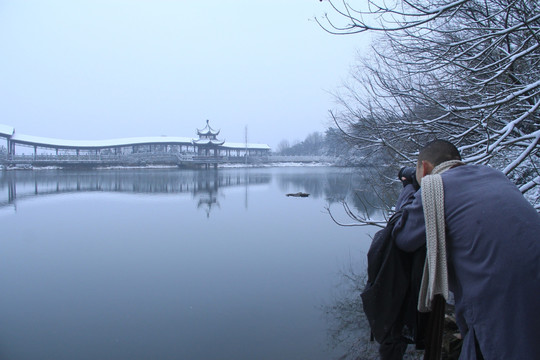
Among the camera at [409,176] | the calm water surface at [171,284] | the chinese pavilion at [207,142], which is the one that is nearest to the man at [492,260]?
the camera at [409,176]

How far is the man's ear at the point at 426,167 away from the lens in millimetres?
1459

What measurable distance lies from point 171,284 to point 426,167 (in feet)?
16.9

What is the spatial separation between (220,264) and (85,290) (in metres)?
2.34

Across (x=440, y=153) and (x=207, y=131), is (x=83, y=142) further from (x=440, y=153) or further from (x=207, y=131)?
(x=440, y=153)

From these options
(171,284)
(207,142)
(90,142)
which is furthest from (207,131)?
(171,284)

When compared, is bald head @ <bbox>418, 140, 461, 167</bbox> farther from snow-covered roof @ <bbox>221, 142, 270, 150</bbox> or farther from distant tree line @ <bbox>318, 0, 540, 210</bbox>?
snow-covered roof @ <bbox>221, 142, 270, 150</bbox>

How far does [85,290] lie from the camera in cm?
549

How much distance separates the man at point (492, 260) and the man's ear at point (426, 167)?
0.17 m

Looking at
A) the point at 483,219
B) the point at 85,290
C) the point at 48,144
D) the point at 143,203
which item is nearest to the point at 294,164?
the point at 48,144

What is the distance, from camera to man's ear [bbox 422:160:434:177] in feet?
4.79

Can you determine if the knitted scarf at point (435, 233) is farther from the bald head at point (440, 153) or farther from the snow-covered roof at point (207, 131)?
Answer: the snow-covered roof at point (207, 131)

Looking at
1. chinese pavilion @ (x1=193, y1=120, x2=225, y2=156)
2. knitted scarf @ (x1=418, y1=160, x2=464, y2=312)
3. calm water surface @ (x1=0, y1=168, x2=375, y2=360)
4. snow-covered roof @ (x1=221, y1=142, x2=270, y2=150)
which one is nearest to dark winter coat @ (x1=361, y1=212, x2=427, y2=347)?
knitted scarf @ (x1=418, y1=160, x2=464, y2=312)

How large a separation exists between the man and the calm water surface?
283 centimetres

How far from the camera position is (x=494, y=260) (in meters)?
1.13
